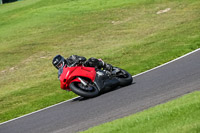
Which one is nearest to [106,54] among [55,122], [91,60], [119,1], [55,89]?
[55,89]

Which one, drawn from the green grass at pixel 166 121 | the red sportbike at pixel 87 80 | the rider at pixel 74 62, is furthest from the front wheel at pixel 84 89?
the green grass at pixel 166 121

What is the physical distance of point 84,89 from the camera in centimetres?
1200

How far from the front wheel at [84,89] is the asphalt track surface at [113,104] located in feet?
0.56

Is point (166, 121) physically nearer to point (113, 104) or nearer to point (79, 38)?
point (113, 104)

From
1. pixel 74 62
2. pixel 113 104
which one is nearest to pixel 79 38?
pixel 74 62

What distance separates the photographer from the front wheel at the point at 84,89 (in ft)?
38.8

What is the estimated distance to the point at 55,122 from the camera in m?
10.6

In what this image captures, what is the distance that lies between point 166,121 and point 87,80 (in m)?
5.15

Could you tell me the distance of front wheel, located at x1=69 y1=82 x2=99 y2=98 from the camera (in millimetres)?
11828

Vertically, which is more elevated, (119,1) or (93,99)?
(93,99)

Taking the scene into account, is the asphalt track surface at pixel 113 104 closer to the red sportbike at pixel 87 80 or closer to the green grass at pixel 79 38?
the red sportbike at pixel 87 80

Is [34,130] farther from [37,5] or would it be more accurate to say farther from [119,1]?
[37,5]

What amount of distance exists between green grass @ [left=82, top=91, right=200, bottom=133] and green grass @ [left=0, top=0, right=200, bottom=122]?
18.0 ft

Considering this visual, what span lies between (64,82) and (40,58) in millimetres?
10818
